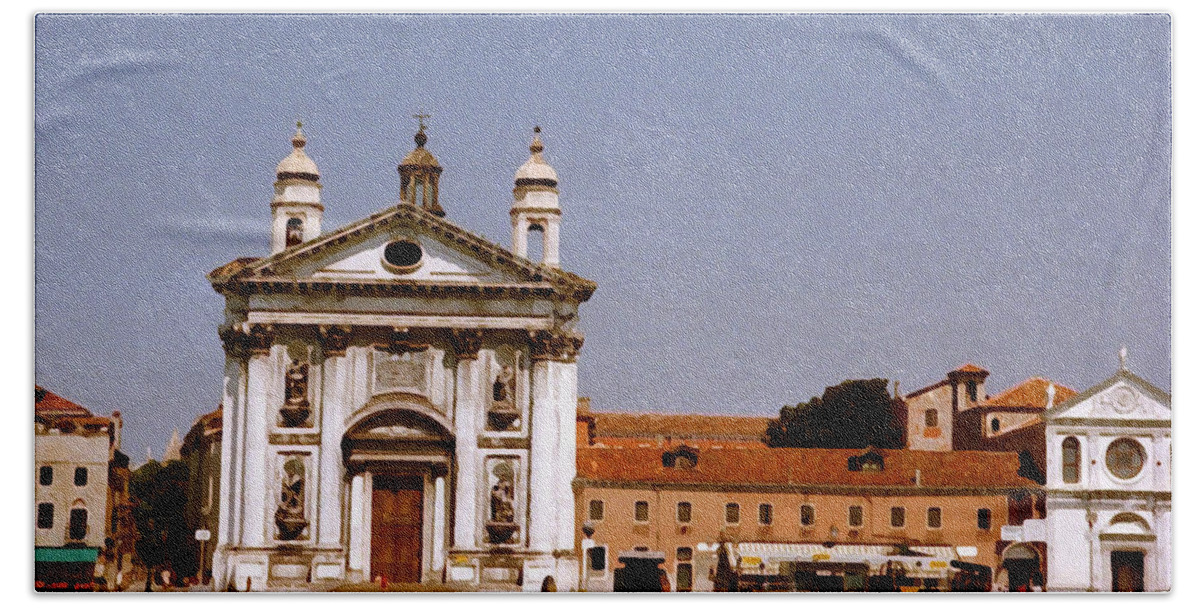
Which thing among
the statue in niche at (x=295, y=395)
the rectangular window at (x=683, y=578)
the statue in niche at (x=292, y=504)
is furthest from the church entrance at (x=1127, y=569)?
the statue in niche at (x=295, y=395)

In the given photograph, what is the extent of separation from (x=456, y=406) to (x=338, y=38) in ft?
10.1

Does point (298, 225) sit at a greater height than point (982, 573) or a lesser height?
greater

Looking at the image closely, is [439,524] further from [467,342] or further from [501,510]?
[467,342]

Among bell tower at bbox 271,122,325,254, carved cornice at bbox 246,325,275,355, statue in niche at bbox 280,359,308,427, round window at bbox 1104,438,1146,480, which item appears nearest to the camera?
bell tower at bbox 271,122,325,254

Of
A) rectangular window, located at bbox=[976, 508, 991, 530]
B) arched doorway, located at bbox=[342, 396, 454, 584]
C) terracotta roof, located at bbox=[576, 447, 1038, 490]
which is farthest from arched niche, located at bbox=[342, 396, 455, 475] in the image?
rectangular window, located at bbox=[976, 508, 991, 530]

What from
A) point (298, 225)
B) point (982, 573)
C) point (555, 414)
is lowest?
point (982, 573)

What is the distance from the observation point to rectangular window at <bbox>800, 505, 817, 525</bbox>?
18.2 metres

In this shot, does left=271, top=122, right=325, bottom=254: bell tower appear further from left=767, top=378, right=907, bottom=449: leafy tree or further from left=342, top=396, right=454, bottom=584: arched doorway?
left=767, top=378, right=907, bottom=449: leafy tree

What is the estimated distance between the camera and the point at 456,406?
18.2 metres

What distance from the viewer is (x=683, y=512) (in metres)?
18.2

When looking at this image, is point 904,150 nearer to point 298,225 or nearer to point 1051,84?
point 1051,84

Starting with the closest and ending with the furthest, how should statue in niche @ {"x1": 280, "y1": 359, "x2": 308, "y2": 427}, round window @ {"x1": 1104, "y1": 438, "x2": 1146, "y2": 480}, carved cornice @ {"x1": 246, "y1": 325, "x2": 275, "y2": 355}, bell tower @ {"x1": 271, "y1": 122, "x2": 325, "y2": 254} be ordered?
bell tower @ {"x1": 271, "y1": 122, "x2": 325, "y2": 254} → carved cornice @ {"x1": 246, "y1": 325, "x2": 275, "y2": 355} → statue in niche @ {"x1": 280, "y1": 359, "x2": 308, "y2": 427} → round window @ {"x1": 1104, "y1": 438, "x2": 1146, "y2": 480}

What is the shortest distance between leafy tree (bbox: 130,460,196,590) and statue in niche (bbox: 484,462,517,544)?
2.37 m

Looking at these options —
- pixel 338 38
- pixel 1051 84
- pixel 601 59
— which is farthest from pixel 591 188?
pixel 1051 84
